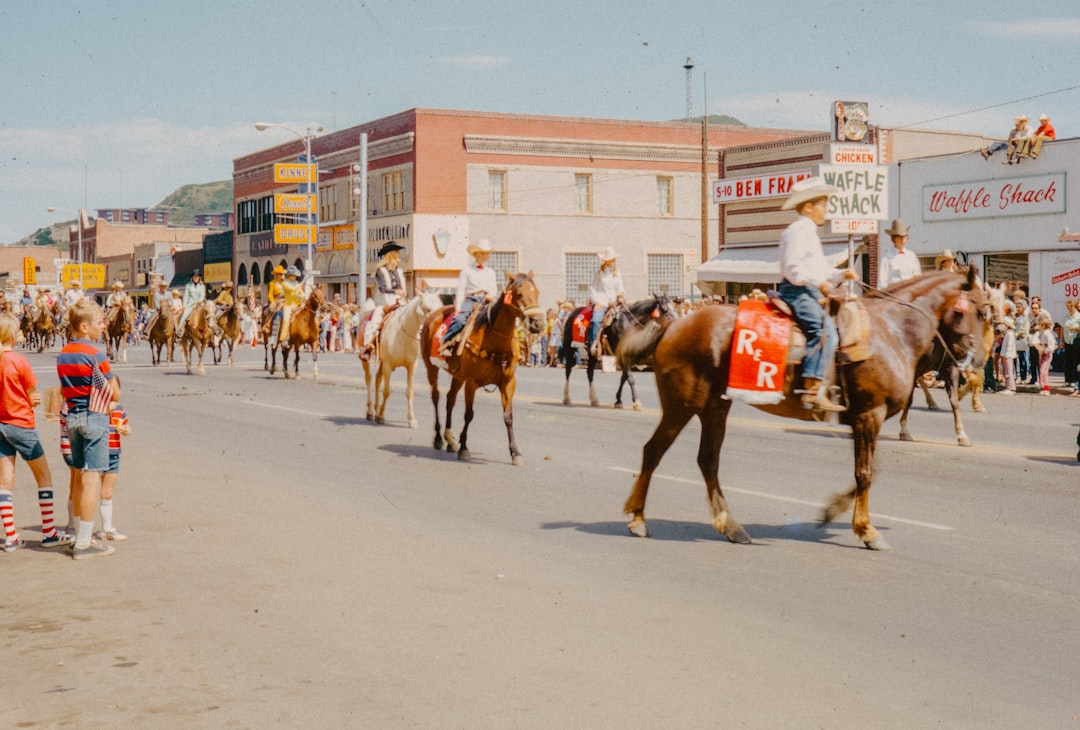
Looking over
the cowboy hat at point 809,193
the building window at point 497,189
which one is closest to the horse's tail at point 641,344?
the cowboy hat at point 809,193

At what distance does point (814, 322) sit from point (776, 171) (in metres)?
38.7

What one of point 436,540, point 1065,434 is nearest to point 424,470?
point 436,540

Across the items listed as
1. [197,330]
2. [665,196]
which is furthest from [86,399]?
[665,196]

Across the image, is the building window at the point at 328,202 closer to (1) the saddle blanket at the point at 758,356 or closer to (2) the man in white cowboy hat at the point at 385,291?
(2) the man in white cowboy hat at the point at 385,291

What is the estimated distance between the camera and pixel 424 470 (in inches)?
508

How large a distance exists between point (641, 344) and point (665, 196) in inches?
2246

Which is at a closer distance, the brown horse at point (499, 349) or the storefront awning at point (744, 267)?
the brown horse at point (499, 349)

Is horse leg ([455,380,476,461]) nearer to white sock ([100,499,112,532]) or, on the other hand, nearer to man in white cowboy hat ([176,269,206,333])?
white sock ([100,499,112,532])

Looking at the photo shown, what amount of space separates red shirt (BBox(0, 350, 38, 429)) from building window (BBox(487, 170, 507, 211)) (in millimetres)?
53866

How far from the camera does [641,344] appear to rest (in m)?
9.38

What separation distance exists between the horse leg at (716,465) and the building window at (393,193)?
178ft

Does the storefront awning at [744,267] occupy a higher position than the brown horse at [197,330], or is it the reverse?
the storefront awning at [744,267]

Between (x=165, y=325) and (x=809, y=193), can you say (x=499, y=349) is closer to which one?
(x=809, y=193)

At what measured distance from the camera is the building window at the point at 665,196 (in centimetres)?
6512
